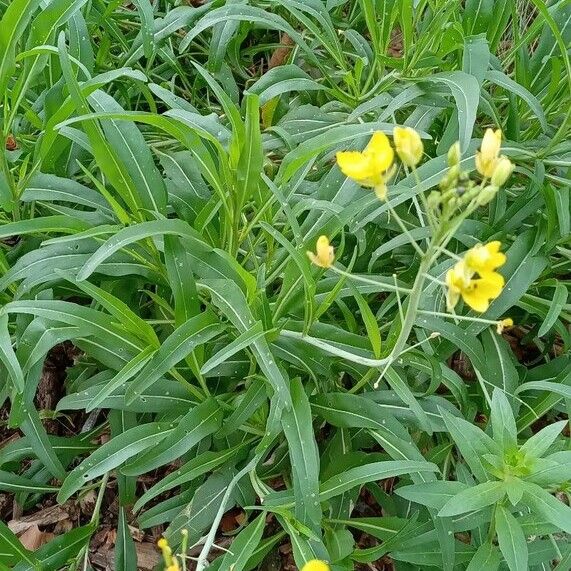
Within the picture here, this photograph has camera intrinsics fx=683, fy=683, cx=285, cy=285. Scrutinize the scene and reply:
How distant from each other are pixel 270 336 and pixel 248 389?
150mm

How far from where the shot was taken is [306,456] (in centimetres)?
103

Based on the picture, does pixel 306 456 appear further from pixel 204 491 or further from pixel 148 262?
pixel 148 262

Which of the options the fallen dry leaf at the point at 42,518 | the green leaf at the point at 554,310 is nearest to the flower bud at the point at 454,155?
the green leaf at the point at 554,310

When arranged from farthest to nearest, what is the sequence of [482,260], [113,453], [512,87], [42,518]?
[42,518]
[512,87]
[113,453]
[482,260]

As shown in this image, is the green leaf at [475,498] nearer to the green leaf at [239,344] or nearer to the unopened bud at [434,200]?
the green leaf at [239,344]

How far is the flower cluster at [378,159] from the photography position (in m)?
0.63

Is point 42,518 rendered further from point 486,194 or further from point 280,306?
point 486,194

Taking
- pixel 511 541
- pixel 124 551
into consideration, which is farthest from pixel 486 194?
pixel 124 551

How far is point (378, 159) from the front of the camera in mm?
626

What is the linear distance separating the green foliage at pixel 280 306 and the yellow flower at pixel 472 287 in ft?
0.91

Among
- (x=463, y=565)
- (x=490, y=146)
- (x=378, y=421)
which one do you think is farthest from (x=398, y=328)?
(x=490, y=146)

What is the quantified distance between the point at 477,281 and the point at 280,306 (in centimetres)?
54

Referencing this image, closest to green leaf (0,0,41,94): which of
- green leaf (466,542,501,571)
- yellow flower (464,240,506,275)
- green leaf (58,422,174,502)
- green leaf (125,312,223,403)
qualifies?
green leaf (125,312,223,403)

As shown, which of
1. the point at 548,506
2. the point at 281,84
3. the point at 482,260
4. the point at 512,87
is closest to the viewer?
the point at 482,260
